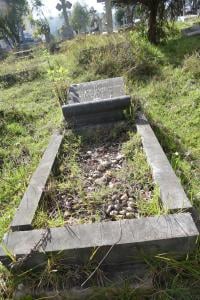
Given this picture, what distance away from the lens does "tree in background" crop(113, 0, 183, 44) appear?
8.71m

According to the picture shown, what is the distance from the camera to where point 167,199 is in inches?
88.7

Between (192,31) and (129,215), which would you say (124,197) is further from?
(192,31)

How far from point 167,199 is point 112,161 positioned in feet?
3.91

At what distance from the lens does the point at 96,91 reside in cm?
Result: 473

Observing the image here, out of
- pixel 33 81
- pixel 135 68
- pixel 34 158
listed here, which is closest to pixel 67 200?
pixel 34 158

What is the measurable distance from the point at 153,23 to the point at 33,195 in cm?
779

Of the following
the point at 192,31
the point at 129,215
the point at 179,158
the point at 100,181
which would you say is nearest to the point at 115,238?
the point at 129,215

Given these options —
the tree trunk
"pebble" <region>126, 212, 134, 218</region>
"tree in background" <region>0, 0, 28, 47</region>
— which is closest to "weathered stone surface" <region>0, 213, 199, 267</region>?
"pebble" <region>126, 212, 134, 218</region>

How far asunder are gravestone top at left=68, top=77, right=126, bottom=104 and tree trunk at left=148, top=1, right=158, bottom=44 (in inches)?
189

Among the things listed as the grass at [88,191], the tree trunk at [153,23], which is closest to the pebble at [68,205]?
the grass at [88,191]

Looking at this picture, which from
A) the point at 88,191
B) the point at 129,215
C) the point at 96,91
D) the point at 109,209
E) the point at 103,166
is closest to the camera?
the point at 129,215

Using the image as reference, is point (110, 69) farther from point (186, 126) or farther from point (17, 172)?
point (17, 172)

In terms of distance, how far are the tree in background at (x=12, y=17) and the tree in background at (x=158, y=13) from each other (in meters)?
25.0

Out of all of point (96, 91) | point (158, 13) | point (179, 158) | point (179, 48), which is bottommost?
point (179, 158)
